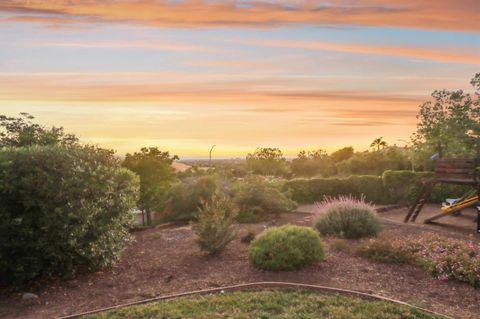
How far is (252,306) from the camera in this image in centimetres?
696

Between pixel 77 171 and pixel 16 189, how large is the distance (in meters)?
1.07

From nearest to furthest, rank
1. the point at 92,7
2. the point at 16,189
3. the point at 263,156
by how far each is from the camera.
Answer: the point at 16,189
the point at 92,7
the point at 263,156

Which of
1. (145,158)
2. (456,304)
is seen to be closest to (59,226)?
(456,304)

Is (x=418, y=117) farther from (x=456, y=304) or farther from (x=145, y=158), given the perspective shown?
(x=456, y=304)

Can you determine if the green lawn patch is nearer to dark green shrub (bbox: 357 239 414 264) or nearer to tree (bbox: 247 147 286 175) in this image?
dark green shrub (bbox: 357 239 414 264)

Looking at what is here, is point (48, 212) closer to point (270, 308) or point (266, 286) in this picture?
point (266, 286)

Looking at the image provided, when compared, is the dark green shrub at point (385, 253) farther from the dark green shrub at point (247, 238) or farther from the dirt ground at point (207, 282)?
the dark green shrub at point (247, 238)

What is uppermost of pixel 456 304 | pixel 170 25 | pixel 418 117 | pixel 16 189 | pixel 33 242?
pixel 170 25

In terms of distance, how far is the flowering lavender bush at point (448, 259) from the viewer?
335 inches

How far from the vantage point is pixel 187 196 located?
54.5 ft

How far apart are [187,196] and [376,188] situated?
30.4ft

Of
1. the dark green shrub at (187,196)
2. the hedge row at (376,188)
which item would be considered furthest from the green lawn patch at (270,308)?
the hedge row at (376,188)

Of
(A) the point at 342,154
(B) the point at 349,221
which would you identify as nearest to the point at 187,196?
(B) the point at 349,221

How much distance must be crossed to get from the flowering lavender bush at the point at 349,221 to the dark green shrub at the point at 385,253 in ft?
5.87
